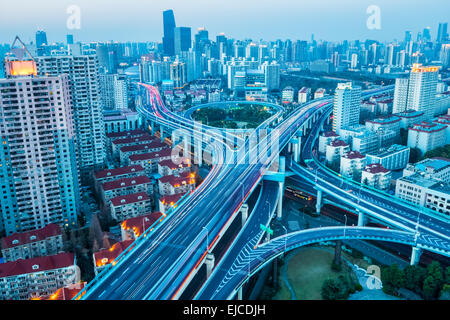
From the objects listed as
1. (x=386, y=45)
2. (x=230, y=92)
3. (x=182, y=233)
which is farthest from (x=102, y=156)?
(x=386, y=45)

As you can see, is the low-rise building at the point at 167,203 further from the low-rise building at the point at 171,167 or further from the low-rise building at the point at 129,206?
the low-rise building at the point at 171,167

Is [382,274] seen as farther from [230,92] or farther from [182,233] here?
[230,92]

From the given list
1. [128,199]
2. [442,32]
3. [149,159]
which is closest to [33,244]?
[128,199]

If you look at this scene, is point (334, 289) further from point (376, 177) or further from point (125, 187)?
point (125, 187)

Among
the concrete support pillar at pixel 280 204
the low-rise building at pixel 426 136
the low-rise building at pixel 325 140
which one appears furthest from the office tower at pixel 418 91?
the concrete support pillar at pixel 280 204

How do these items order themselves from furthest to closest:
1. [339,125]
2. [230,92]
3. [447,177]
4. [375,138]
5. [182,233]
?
1. [230,92]
2. [339,125]
3. [375,138]
4. [447,177]
5. [182,233]

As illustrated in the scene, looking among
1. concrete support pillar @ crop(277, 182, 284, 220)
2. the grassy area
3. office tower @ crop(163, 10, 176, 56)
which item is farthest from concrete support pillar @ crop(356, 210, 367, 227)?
office tower @ crop(163, 10, 176, 56)
